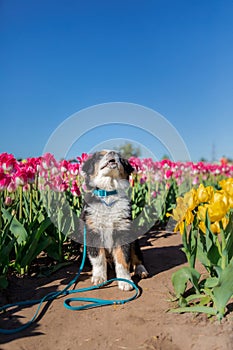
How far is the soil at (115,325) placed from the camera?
209 centimetres

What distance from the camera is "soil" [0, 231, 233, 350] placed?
6.86ft

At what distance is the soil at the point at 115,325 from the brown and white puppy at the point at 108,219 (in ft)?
0.76

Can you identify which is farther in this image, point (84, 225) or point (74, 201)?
point (74, 201)

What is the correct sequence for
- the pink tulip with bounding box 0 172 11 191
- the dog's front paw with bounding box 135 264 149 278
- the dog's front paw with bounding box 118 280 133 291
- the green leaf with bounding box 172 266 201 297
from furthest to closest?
the dog's front paw with bounding box 135 264 149 278, the dog's front paw with bounding box 118 280 133 291, the pink tulip with bounding box 0 172 11 191, the green leaf with bounding box 172 266 201 297

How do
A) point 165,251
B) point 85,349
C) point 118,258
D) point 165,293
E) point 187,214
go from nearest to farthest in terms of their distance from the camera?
point 85,349 → point 187,214 → point 165,293 → point 118,258 → point 165,251

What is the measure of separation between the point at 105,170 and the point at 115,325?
1395mm

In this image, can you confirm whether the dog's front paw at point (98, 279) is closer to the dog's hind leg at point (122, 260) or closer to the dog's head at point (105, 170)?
the dog's hind leg at point (122, 260)

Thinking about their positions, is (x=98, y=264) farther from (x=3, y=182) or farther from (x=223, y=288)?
(x=223, y=288)

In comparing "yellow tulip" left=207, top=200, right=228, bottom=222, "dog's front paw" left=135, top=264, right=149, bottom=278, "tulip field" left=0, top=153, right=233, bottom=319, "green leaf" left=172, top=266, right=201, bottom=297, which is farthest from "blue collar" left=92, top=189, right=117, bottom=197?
"yellow tulip" left=207, top=200, right=228, bottom=222

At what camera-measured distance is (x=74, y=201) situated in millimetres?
4473

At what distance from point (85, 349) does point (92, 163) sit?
5.80 feet

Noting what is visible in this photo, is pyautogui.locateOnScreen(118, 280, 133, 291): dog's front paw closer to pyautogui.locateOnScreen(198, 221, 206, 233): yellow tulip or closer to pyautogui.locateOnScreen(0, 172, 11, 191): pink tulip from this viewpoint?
pyautogui.locateOnScreen(198, 221, 206, 233): yellow tulip

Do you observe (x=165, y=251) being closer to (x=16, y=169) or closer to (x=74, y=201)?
(x=74, y=201)

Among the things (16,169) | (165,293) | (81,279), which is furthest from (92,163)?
(165,293)
